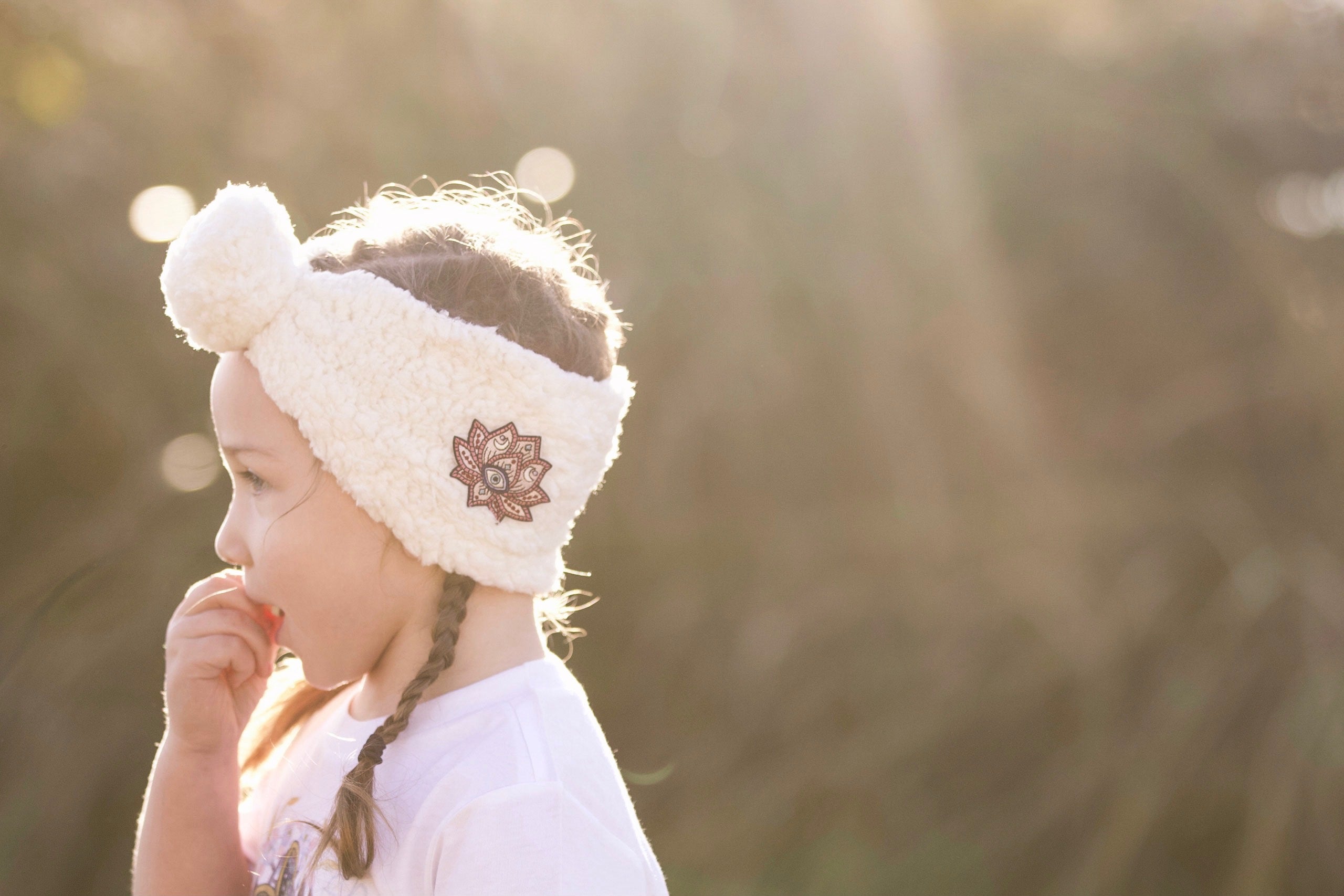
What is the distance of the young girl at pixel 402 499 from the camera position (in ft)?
3.85

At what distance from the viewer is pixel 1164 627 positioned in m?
3.41

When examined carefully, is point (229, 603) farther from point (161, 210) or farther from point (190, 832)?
point (161, 210)

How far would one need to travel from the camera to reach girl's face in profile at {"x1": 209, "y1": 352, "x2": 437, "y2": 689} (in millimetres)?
1248

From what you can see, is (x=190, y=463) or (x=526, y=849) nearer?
(x=526, y=849)

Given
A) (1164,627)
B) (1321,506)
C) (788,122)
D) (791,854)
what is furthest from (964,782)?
(788,122)

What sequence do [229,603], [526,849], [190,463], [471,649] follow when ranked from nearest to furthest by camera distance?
[526,849] → [471,649] → [229,603] → [190,463]

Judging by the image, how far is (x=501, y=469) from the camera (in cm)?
127

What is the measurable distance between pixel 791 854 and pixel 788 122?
8.56ft

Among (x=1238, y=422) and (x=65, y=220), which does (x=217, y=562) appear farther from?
(x=1238, y=422)

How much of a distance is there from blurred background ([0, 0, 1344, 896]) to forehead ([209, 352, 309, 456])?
1.88 m

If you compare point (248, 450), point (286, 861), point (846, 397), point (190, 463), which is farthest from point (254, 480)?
point (846, 397)

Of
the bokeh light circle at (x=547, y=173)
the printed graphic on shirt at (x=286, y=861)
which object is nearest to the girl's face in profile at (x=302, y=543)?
the printed graphic on shirt at (x=286, y=861)

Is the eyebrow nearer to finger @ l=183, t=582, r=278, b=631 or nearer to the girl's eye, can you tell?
the girl's eye

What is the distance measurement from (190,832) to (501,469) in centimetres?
70
